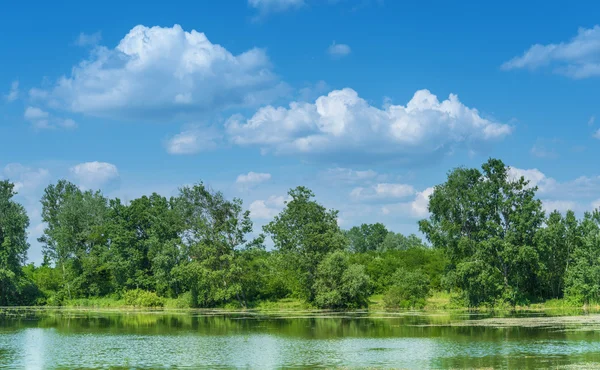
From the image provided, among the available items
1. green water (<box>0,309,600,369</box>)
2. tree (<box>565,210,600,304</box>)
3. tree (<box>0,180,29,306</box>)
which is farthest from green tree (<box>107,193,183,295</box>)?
tree (<box>565,210,600,304</box>)

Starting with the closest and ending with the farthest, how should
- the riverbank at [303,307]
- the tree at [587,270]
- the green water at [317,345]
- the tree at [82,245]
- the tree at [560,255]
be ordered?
the green water at [317,345] < the tree at [587,270] < the riverbank at [303,307] < the tree at [560,255] < the tree at [82,245]

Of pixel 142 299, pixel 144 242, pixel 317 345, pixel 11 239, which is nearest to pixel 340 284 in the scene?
pixel 142 299

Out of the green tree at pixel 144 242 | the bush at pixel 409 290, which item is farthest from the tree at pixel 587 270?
the green tree at pixel 144 242

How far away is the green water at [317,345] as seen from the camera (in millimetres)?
33344

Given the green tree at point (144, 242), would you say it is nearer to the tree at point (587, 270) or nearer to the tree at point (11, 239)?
the tree at point (11, 239)

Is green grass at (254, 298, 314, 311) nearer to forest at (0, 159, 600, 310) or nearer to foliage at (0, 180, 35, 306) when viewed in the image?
forest at (0, 159, 600, 310)

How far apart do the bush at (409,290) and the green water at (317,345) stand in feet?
88.0

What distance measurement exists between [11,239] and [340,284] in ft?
182

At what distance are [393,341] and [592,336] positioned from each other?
12.8 metres

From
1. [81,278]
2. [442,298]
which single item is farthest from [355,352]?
[81,278]

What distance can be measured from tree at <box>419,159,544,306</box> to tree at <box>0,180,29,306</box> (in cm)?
6539

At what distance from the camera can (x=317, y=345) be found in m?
42.2

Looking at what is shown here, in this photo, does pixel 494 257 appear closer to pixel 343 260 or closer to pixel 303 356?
pixel 343 260

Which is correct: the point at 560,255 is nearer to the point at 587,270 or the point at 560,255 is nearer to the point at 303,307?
the point at 587,270
